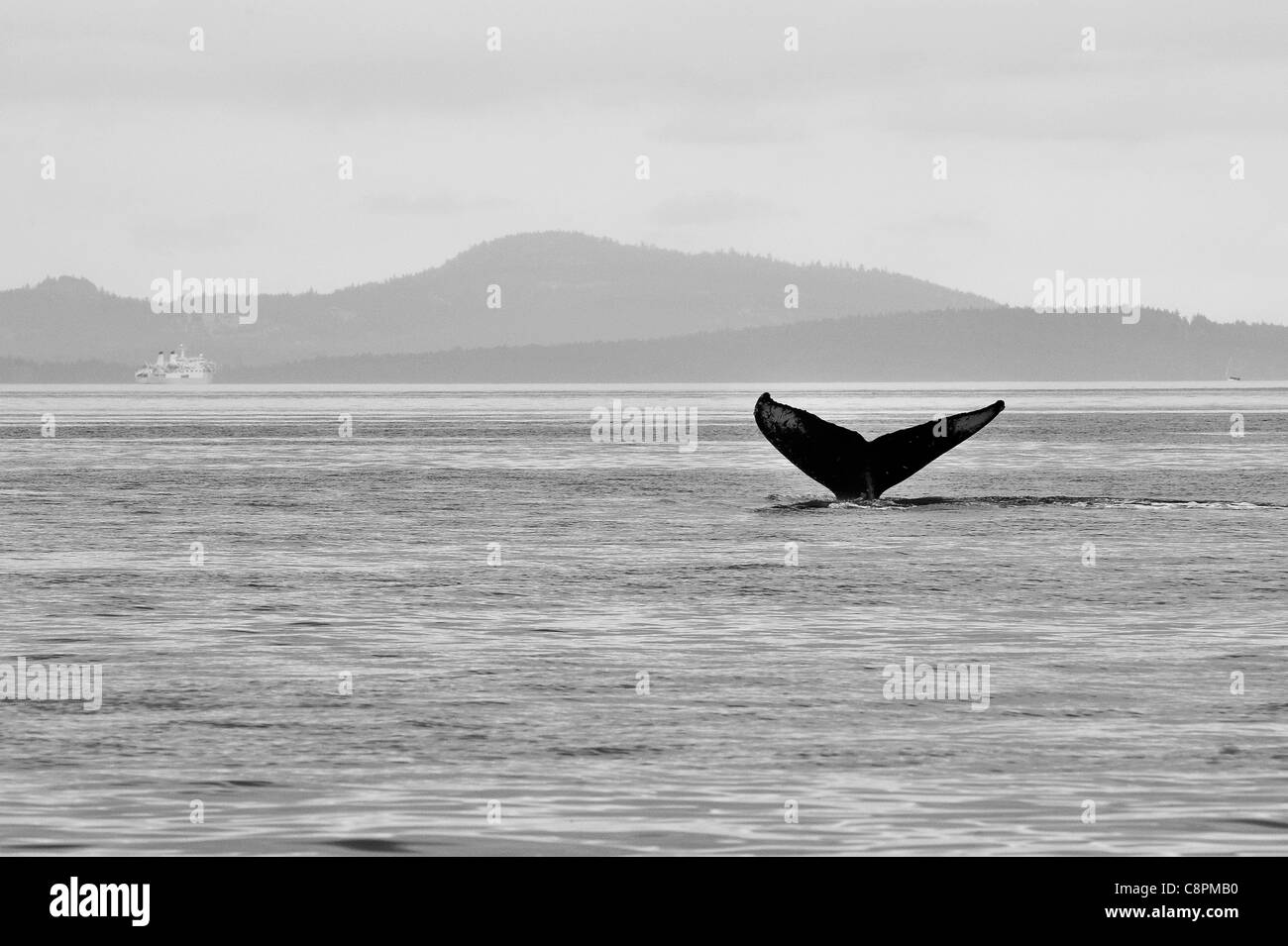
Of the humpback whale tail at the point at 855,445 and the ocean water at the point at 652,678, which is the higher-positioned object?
the humpback whale tail at the point at 855,445

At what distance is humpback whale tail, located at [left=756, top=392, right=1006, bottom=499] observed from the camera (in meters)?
33.3

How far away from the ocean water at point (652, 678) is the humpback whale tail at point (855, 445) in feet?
2.68

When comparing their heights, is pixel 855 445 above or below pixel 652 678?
above

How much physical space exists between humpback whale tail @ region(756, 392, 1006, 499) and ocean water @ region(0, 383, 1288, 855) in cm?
82

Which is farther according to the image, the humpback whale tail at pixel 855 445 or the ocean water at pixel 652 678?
the humpback whale tail at pixel 855 445

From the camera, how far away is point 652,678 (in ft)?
58.0

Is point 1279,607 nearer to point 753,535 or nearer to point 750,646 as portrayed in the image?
point 750,646

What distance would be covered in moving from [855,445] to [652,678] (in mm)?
19665

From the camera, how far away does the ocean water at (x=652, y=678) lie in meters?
12.1

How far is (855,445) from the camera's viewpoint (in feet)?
121

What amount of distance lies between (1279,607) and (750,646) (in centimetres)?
687

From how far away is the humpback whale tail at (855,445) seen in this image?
109 feet

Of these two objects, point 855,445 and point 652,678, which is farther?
point 855,445
